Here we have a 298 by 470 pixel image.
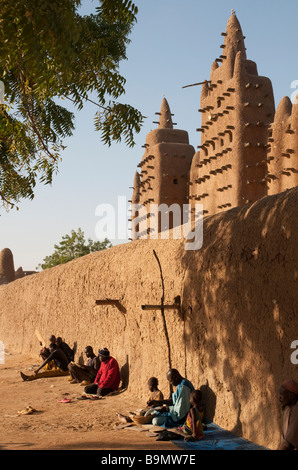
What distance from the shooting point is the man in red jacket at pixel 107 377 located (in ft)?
31.3

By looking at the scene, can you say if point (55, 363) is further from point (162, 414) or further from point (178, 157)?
point (178, 157)

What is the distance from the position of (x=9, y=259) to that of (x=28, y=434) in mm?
22021

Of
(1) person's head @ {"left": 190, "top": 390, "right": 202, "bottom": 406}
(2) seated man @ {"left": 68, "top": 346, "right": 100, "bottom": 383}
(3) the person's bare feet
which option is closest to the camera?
(1) person's head @ {"left": 190, "top": 390, "right": 202, "bottom": 406}

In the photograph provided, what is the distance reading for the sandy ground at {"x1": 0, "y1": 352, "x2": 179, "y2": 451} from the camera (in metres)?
6.46

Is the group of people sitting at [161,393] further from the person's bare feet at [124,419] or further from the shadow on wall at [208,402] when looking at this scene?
the shadow on wall at [208,402]

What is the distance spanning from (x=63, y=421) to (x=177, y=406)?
6.11ft

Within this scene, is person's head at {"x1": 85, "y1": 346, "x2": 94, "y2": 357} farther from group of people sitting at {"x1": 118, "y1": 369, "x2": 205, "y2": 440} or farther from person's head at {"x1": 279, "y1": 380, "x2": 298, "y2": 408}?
person's head at {"x1": 279, "y1": 380, "x2": 298, "y2": 408}

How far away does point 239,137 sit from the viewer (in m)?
19.9

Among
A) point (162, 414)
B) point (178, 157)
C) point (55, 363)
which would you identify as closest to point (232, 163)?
point (178, 157)

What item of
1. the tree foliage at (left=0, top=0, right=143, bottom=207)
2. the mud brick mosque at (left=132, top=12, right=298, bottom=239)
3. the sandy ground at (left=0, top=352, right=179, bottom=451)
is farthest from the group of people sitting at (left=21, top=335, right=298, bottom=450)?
the mud brick mosque at (left=132, top=12, right=298, bottom=239)

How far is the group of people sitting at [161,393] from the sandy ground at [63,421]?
0.87ft

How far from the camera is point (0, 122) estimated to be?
867 centimetres

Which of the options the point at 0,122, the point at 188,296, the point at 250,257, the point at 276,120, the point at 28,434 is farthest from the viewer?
the point at 276,120

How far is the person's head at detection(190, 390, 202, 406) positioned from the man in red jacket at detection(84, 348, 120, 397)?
2906mm
